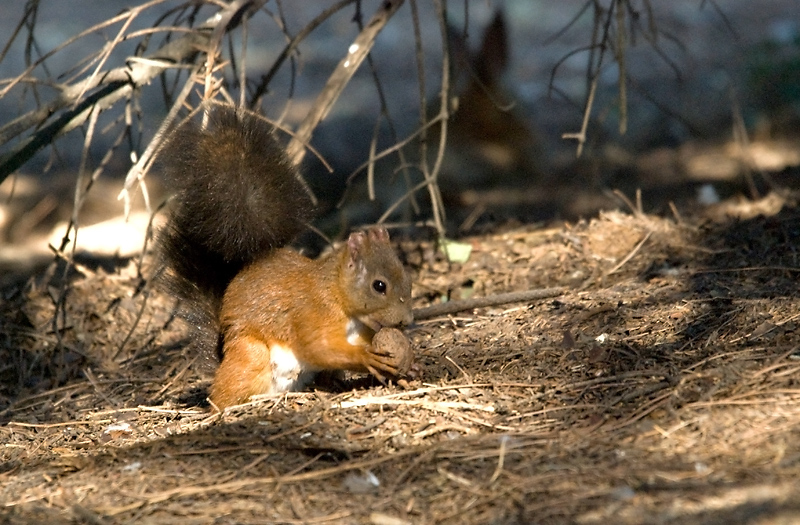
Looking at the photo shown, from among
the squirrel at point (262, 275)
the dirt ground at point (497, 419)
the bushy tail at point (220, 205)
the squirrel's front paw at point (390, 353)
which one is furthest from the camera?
the bushy tail at point (220, 205)

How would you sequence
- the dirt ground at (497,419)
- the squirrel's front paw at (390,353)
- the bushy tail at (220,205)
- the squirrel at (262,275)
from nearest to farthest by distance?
1. the dirt ground at (497,419)
2. the squirrel's front paw at (390,353)
3. the squirrel at (262,275)
4. the bushy tail at (220,205)

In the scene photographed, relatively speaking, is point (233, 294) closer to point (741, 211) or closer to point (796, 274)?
point (796, 274)

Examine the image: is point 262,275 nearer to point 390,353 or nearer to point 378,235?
point 378,235

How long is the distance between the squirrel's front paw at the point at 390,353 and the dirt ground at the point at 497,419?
9cm

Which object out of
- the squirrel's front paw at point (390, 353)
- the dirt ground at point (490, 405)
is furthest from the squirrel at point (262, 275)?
the dirt ground at point (490, 405)

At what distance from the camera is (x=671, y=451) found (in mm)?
2432

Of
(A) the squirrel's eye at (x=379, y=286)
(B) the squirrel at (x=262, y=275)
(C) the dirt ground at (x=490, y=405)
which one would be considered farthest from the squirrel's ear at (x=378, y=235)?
(C) the dirt ground at (x=490, y=405)

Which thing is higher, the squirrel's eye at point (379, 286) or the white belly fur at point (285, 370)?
the squirrel's eye at point (379, 286)

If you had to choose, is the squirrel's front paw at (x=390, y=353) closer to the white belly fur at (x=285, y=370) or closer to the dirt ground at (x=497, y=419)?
the dirt ground at (x=497, y=419)

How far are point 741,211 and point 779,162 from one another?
222cm

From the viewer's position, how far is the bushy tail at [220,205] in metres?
3.25

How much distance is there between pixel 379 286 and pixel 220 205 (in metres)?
0.67

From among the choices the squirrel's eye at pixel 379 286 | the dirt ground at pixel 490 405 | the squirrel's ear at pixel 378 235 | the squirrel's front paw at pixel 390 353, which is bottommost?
the dirt ground at pixel 490 405

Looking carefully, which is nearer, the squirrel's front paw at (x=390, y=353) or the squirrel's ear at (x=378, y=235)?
the squirrel's front paw at (x=390, y=353)
